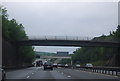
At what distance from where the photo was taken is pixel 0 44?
79938 millimetres

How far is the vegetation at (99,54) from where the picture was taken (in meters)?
124

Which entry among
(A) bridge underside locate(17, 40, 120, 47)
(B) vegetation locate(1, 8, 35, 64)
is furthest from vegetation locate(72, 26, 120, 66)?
(B) vegetation locate(1, 8, 35, 64)

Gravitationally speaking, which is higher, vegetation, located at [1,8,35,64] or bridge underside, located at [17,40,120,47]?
vegetation, located at [1,8,35,64]

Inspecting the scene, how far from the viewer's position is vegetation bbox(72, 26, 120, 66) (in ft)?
407

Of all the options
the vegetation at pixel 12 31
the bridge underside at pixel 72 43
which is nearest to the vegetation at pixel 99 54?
the bridge underside at pixel 72 43

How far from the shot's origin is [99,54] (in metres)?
145

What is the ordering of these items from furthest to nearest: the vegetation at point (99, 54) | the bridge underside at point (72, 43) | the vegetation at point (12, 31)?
the vegetation at point (99, 54) → the vegetation at point (12, 31) → the bridge underside at point (72, 43)

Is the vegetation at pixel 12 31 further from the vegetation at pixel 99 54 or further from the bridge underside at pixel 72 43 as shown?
the vegetation at pixel 99 54

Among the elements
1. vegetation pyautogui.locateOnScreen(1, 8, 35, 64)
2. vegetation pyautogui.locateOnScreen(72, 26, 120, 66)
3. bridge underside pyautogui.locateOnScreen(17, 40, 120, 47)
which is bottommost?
vegetation pyautogui.locateOnScreen(72, 26, 120, 66)

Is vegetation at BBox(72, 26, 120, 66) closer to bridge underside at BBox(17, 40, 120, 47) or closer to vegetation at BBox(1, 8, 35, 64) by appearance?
bridge underside at BBox(17, 40, 120, 47)

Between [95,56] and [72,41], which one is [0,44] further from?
[95,56]

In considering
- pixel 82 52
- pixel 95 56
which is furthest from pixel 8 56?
pixel 82 52

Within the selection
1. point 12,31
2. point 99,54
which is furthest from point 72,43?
point 99,54

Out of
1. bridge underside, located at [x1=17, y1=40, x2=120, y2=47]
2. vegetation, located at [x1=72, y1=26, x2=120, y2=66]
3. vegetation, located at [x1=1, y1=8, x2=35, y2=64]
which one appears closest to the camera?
bridge underside, located at [x1=17, y1=40, x2=120, y2=47]
